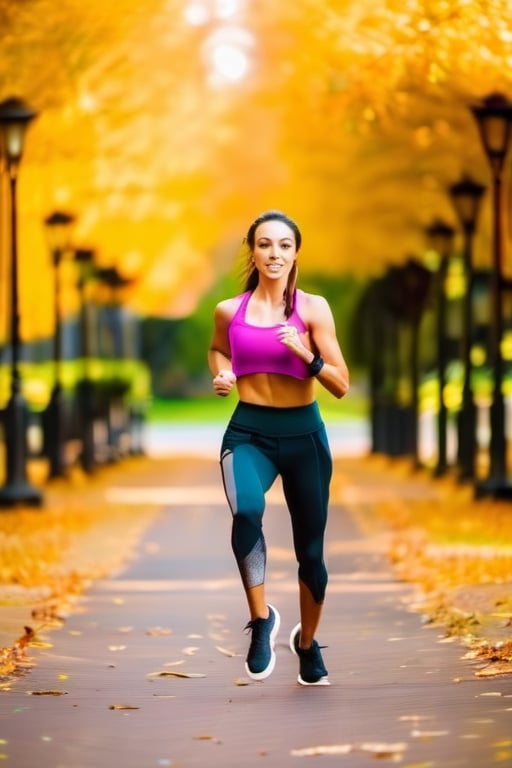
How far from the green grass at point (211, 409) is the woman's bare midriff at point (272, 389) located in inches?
2210

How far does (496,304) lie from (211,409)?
177 feet

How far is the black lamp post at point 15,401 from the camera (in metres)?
20.2

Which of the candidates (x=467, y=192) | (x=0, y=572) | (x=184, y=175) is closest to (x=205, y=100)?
(x=184, y=175)

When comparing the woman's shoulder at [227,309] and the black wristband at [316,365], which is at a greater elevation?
the woman's shoulder at [227,309]

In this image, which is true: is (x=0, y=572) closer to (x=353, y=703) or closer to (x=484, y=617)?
(x=484, y=617)

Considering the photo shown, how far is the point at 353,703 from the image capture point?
793 centimetres

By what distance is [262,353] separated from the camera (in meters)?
8.16

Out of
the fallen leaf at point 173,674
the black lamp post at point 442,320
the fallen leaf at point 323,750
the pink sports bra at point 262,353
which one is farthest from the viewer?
the black lamp post at point 442,320

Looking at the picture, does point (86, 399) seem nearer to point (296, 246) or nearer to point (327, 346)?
point (296, 246)

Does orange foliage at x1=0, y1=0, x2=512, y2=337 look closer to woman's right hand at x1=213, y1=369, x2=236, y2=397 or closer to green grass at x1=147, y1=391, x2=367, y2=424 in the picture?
woman's right hand at x1=213, y1=369, x2=236, y2=397

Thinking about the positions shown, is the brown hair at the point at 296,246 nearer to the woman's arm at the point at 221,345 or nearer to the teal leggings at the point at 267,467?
the woman's arm at the point at 221,345

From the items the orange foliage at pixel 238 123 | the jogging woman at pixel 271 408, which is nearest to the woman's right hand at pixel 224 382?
the jogging woman at pixel 271 408

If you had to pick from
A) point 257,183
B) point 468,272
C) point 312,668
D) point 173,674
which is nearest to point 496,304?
point 468,272

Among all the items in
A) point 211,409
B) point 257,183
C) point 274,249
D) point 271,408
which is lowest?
point 211,409
